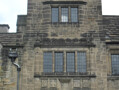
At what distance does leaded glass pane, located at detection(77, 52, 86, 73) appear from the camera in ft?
66.3

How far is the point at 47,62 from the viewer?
20.4 metres

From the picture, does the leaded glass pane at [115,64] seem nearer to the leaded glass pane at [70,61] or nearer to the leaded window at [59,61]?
the leaded glass pane at [70,61]

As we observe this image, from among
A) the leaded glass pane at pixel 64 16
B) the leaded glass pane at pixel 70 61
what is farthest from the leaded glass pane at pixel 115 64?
the leaded glass pane at pixel 64 16

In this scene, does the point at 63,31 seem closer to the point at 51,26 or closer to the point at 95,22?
the point at 51,26

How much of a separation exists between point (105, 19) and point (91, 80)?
5350mm

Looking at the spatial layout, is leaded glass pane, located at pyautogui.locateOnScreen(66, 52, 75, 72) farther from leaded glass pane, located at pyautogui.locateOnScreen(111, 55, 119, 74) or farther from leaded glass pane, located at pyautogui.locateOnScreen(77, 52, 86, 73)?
leaded glass pane, located at pyautogui.locateOnScreen(111, 55, 119, 74)

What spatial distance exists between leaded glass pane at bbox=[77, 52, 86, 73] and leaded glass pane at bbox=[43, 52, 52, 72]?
7.23ft

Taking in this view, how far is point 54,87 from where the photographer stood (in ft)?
64.7

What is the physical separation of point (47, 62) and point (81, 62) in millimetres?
2666

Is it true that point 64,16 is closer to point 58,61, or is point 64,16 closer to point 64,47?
point 64,47

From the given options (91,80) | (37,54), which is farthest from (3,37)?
(91,80)

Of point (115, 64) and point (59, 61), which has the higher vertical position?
point (59, 61)

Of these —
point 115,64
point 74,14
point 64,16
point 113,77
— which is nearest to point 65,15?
point 64,16

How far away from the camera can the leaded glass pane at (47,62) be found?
2025 centimetres
